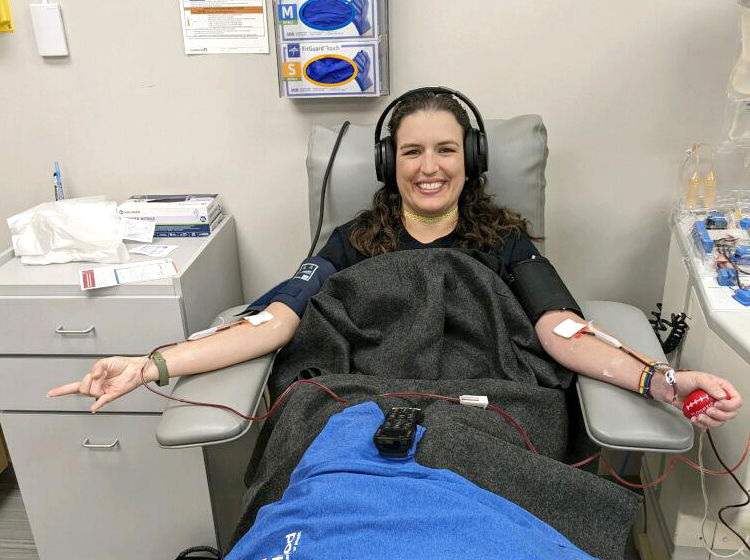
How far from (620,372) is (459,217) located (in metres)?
0.52

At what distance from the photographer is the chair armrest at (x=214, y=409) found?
3.46 ft

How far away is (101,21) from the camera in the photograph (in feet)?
5.31

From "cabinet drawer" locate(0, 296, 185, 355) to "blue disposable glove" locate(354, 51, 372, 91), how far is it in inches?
27.0

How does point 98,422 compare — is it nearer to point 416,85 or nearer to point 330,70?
point 330,70

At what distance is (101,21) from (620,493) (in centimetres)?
156

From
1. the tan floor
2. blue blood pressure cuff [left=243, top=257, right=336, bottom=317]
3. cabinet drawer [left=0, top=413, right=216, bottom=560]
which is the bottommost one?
the tan floor

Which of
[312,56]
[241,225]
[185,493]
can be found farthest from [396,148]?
[185,493]

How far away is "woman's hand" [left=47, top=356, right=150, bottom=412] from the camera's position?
115 centimetres

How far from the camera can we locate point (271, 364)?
1274 millimetres

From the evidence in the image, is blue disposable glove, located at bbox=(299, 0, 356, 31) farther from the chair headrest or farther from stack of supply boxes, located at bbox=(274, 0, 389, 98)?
the chair headrest

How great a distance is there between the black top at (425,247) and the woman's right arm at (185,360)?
25 cm

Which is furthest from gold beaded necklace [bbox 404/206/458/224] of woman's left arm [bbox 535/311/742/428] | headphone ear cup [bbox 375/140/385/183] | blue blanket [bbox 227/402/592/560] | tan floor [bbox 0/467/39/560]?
tan floor [bbox 0/467/39/560]

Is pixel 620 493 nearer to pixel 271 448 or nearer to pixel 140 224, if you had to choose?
pixel 271 448

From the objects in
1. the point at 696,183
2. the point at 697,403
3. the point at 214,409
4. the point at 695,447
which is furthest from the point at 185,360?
the point at 696,183
